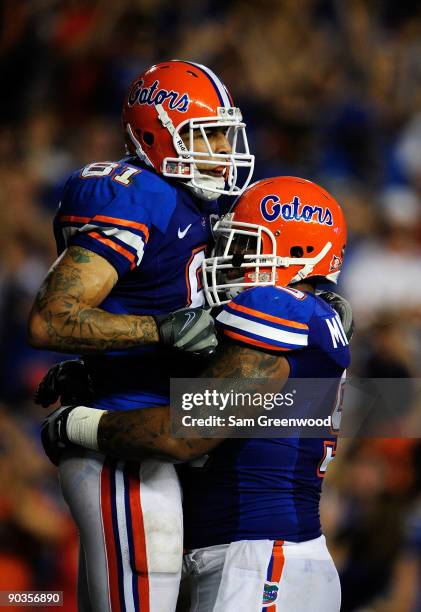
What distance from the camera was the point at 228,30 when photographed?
4.75 meters

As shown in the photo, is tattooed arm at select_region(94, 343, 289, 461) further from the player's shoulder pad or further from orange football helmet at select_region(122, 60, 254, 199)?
orange football helmet at select_region(122, 60, 254, 199)

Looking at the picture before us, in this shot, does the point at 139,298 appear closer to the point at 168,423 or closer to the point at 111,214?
the point at 111,214

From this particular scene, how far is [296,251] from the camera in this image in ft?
7.26

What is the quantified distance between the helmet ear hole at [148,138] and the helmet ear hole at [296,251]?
44cm

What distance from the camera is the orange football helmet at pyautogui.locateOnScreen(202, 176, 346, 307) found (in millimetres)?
2209

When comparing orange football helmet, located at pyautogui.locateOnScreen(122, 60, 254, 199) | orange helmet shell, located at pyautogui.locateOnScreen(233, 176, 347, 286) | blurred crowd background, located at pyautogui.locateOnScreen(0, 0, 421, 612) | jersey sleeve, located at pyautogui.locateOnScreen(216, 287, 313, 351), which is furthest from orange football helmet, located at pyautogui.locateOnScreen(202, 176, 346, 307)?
blurred crowd background, located at pyautogui.locateOnScreen(0, 0, 421, 612)

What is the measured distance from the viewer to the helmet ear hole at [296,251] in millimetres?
2211

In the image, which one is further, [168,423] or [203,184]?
[203,184]

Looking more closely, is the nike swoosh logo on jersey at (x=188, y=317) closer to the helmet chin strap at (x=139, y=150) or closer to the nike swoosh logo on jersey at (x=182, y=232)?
the nike swoosh logo on jersey at (x=182, y=232)

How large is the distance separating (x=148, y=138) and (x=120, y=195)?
254 millimetres

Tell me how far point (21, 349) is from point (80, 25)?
1.74 meters

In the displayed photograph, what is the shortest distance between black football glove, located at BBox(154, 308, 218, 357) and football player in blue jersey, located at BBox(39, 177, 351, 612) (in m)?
0.07

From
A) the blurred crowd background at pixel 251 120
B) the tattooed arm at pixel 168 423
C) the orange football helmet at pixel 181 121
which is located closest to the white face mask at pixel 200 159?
the orange football helmet at pixel 181 121

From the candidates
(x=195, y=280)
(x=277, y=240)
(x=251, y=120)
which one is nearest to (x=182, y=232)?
(x=195, y=280)
